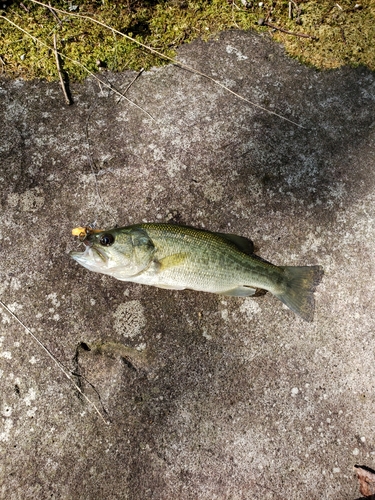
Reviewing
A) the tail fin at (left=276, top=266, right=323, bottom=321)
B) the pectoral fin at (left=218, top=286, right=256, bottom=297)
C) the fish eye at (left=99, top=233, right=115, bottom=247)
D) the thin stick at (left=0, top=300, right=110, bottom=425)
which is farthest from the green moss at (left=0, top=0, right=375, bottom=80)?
the pectoral fin at (left=218, top=286, right=256, bottom=297)

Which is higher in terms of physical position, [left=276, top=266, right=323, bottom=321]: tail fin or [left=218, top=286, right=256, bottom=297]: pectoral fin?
[left=276, top=266, right=323, bottom=321]: tail fin

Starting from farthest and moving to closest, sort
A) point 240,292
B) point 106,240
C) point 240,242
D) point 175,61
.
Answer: point 175,61, point 240,242, point 240,292, point 106,240

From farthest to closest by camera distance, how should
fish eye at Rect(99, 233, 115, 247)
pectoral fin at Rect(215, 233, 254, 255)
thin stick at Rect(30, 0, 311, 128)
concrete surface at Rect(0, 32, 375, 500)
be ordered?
thin stick at Rect(30, 0, 311, 128) < pectoral fin at Rect(215, 233, 254, 255) < concrete surface at Rect(0, 32, 375, 500) < fish eye at Rect(99, 233, 115, 247)

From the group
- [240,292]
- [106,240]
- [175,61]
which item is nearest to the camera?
[106,240]

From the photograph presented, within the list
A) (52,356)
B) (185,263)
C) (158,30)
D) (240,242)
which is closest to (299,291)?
(240,242)

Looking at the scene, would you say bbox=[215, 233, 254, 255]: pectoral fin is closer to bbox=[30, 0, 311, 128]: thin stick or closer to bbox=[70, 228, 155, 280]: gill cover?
bbox=[70, 228, 155, 280]: gill cover

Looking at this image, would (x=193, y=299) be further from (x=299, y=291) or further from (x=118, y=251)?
(x=299, y=291)

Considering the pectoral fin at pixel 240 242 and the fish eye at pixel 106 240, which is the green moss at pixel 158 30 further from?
the pectoral fin at pixel 240 242
